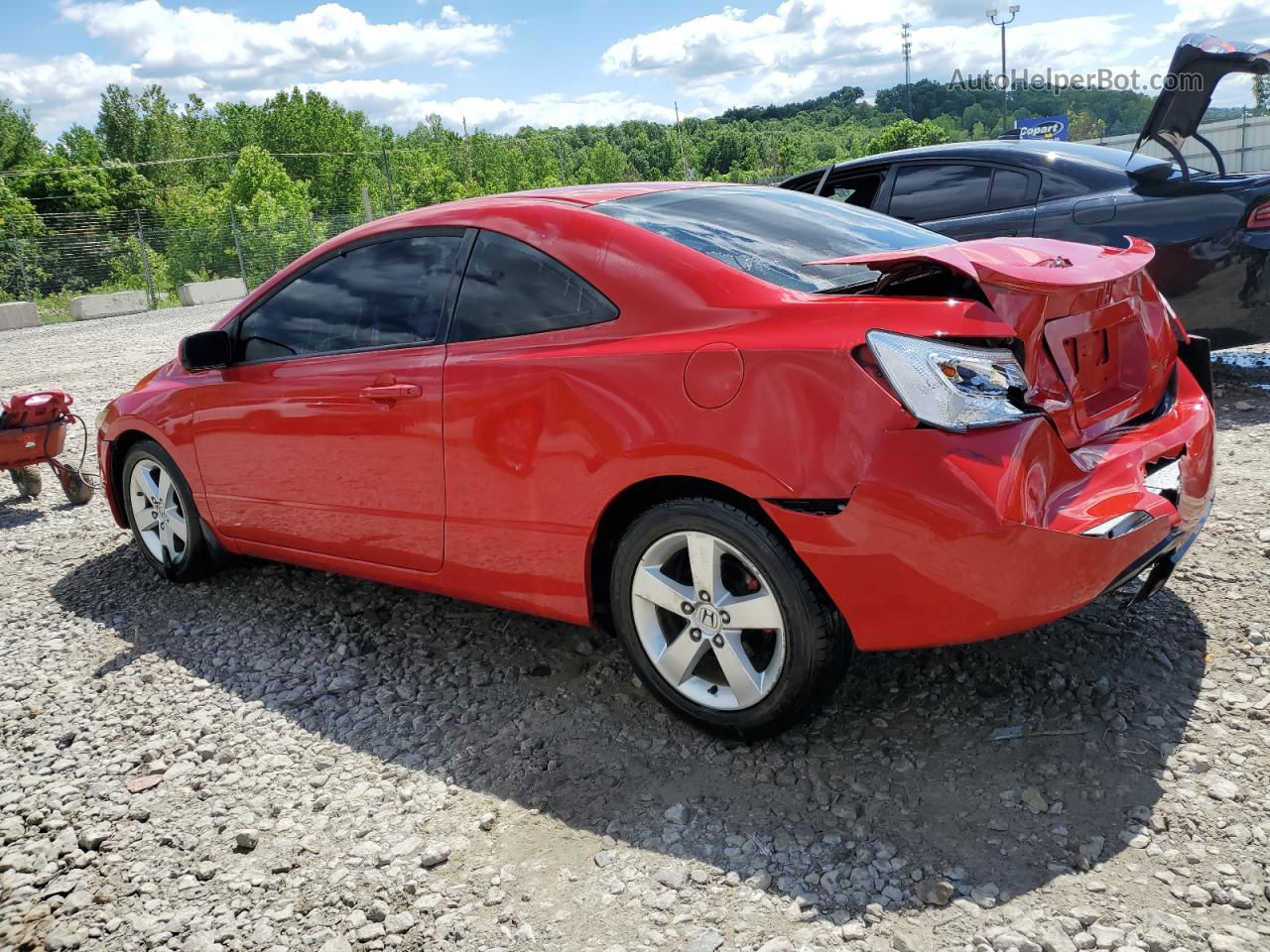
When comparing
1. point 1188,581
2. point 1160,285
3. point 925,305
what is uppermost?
point 925,305

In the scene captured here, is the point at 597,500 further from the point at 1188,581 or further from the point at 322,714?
the point at 1188,581

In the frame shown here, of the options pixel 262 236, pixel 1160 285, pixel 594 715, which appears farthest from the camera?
pixel 262 236

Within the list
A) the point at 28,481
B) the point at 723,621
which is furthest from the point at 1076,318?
the point at 28,481

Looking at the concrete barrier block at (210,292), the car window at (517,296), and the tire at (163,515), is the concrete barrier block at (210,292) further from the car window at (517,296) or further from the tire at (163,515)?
the car window at (517,296)

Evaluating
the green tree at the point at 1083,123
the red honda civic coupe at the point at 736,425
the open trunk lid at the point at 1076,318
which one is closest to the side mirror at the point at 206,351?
the red honda civic coupe at the point at 736,425

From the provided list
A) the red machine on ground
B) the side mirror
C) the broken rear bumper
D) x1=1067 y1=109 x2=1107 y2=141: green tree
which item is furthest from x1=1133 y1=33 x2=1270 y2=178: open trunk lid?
x1=1067 y1=109 x2=1107 y2=141: green tree

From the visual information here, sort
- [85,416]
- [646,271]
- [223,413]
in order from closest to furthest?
[646,271], [223,413], [85,416]

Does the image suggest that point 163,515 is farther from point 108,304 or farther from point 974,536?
point 108,304

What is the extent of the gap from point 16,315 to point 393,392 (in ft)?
91.1

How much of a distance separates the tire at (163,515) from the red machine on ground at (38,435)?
5.59ft

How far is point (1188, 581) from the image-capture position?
12.5 ft

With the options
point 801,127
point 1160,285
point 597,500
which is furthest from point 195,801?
point 801,127

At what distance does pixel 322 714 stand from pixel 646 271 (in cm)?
184

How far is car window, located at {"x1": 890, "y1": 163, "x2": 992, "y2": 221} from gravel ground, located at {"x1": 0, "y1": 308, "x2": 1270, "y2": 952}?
3.17 m
